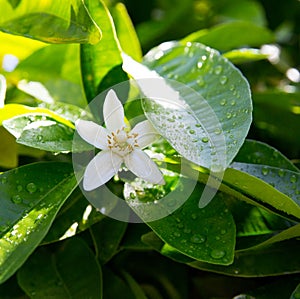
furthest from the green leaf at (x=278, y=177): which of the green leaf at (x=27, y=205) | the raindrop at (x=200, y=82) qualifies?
the green leaf at (x=27, y=205)

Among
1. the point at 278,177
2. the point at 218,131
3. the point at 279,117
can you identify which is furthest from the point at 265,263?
the point at 279,117

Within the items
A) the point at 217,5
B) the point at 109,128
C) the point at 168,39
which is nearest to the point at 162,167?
the point at 109,128

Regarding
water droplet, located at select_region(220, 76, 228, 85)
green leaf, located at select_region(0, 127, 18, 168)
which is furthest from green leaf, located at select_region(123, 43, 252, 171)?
green leaf, located at select_region(0, 127, 18, 168)

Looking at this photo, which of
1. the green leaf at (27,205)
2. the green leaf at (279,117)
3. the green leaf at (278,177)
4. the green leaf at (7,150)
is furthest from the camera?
the green leaf at (279,117)

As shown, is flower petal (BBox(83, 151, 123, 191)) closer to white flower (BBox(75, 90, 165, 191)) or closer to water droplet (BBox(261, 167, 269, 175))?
white flower (BBox(75, 90, 165, 191))

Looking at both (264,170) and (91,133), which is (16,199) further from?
(264,170)

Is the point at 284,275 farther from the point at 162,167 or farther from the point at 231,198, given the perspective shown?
the point at 162,167

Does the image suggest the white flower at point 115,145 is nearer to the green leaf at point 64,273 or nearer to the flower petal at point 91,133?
the flower petal at point 91,133
